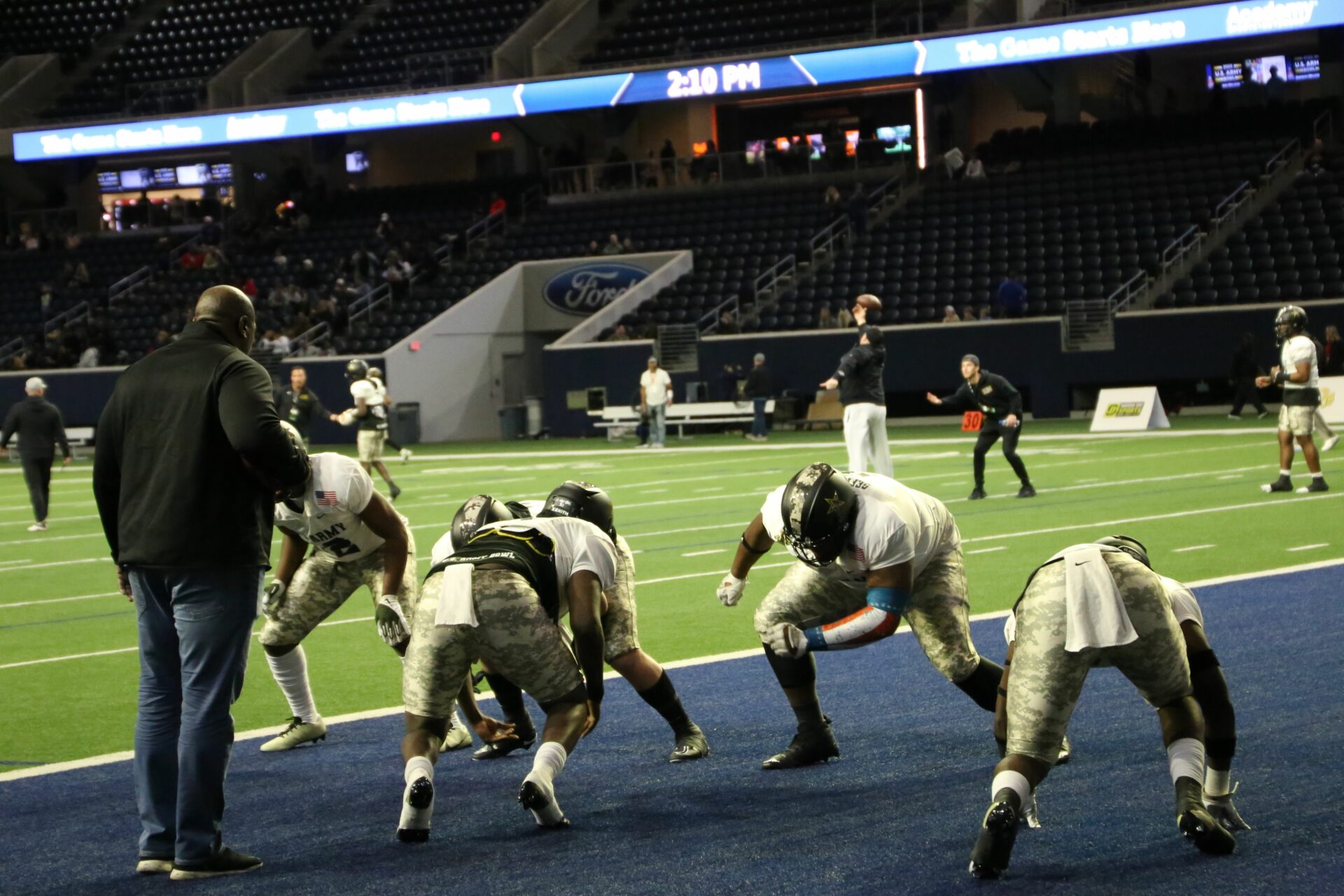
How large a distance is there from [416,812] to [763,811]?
4.23 feet

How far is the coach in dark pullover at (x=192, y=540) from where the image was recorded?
545cm

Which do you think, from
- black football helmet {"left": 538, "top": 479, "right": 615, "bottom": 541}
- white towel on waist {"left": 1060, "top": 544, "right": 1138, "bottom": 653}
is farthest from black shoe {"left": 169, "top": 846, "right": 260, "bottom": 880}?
white towel on waist {"left": 1060, "top": 544, "right": 1138, "bottom": 653}

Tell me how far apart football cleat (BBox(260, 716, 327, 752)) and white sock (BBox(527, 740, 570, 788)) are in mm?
2272

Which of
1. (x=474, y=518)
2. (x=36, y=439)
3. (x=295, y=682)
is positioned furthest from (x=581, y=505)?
(x=36, y=439)

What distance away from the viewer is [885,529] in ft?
21.1

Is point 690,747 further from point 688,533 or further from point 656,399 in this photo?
point 656,399

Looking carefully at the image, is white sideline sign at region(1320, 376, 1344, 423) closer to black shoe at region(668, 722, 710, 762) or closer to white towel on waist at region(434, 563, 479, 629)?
black shoe at region(668, 722, 710, 762)

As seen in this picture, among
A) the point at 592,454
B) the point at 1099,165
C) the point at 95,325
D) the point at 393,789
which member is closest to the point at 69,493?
the point at 592,454

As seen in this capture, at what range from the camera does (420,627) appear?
5.89m

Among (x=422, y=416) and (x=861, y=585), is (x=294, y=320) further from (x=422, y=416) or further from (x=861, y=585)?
(x=861, y=585)

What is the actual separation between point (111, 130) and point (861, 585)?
41869 millimetres

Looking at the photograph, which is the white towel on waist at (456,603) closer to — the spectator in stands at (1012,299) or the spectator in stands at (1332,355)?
the spectator in stands at (1332,355)

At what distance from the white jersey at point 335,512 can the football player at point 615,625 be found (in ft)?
1.48

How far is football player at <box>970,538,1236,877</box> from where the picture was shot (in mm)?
5121
